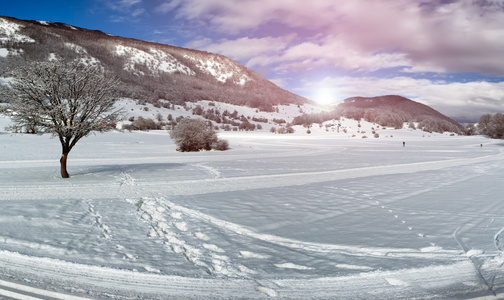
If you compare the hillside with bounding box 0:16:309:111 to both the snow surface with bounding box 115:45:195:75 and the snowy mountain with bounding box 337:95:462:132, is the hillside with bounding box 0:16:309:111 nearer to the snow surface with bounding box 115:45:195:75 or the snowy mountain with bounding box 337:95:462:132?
the snow surface with bounding box 115:45:195:75

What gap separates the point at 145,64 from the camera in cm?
12406

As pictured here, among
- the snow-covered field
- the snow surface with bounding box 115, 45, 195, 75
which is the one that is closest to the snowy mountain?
the snow-covered field

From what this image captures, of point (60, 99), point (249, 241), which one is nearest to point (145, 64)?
point (60, 99)

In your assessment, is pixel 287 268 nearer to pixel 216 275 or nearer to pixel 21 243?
pixel 216 275

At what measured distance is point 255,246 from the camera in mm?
5754

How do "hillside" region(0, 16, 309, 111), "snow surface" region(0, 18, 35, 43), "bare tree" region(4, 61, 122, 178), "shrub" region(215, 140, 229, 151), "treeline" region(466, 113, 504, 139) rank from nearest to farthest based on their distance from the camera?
"bare tree" region(4, 61, 122, 178) → "shrub" region(215, 140, 229, 151) → "treeline" region(466, 113, 504, 139) → "hillside" region(0, 16, 309, 111) → "snow surface" region(0, 18, 35, 43)

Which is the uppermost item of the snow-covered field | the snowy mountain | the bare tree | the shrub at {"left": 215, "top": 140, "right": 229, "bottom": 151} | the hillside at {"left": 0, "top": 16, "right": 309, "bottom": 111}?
the hillside at {"left": 0, "top": 16, "right": 309, "bottom": 111}

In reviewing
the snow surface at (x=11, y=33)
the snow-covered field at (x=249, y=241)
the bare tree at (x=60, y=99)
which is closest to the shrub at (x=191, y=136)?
the bare tree at (x=60, y=99)

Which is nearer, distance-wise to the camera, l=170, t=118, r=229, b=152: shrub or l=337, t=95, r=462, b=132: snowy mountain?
l=170, t=118, r=229, b=152: shrub

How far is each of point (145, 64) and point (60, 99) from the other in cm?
12198

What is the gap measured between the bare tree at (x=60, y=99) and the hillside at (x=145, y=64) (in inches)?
2815

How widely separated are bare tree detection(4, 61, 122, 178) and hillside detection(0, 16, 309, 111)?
2815 inches

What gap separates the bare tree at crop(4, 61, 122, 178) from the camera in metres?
12.1

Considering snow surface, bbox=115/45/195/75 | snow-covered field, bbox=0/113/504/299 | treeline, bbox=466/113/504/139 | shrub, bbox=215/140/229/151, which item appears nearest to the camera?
snow-covered field, bbox=0/113/504/299
